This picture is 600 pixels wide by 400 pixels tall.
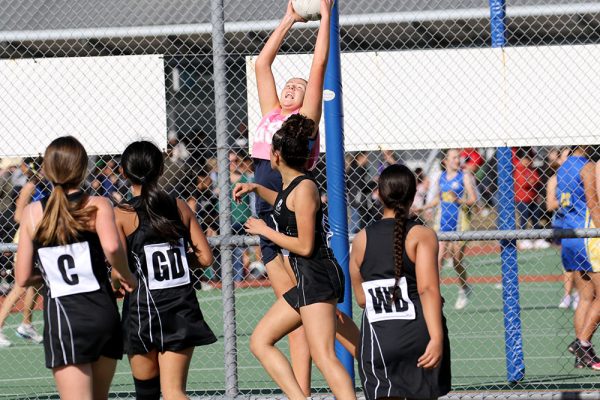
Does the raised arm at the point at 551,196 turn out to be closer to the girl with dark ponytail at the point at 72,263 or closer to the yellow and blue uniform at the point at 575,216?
the yellow and blue uniform at the point at 575,216

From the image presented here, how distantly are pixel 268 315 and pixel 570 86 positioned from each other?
128 inches

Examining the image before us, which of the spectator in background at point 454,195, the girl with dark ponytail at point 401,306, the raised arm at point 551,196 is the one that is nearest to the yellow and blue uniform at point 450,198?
the spectator in background at point 454,195

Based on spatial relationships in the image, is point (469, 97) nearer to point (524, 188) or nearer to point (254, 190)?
point (254, 190)

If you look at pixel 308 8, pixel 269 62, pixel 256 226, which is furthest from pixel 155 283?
pixel 308 8

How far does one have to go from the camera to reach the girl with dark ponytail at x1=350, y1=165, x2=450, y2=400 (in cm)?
530

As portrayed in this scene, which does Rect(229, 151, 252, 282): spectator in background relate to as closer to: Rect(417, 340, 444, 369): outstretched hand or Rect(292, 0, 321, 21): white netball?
Rect(292, 0, 321, 21): white netball

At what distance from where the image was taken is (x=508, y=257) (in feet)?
27.2

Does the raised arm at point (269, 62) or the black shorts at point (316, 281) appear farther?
the raised arm at point (269, 62)

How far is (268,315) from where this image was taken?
20.6 feet

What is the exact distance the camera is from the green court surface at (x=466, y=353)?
8.62 m

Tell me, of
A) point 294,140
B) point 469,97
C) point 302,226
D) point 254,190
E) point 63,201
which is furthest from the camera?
point 469,97

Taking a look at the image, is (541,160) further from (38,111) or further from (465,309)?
(38,111)

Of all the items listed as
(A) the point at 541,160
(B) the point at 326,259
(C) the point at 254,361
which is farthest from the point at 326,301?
(A) the point at 541,160

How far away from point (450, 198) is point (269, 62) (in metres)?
7.35
